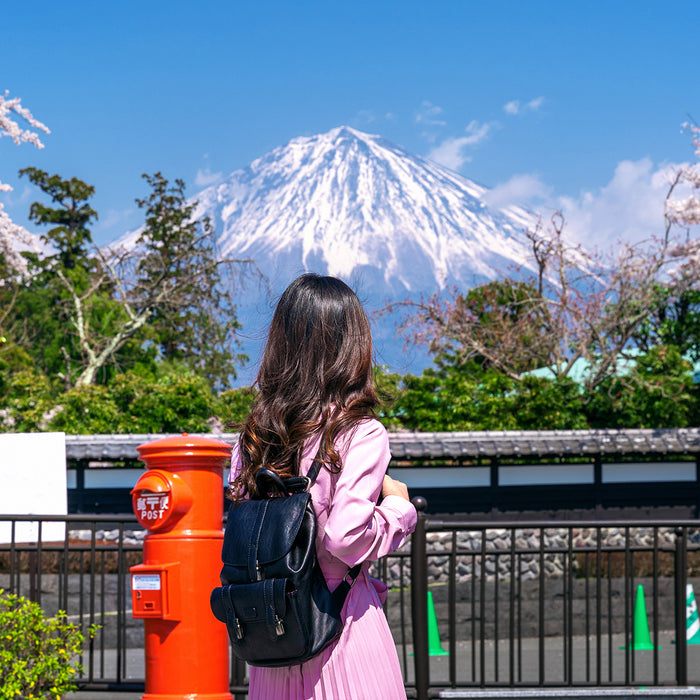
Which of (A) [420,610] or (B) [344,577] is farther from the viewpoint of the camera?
(A) [420,610]

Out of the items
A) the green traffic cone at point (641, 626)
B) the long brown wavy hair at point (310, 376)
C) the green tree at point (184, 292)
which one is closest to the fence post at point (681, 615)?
the long brown wavy hair at point (310, 376)

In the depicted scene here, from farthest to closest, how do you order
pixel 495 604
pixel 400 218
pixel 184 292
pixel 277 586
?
pixel 400 218
pixel 184 292
pixel 495 604
pixel 277 586

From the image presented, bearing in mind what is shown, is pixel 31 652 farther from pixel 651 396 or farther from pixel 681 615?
pixel 651 396

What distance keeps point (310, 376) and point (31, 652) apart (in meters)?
3.02

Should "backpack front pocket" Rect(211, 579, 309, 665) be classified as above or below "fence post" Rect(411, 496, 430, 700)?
above

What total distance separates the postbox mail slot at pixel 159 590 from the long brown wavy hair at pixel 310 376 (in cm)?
201

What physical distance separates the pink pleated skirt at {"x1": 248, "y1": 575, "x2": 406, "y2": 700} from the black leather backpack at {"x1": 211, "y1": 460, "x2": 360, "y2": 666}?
0.21 ft

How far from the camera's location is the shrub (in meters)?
4.64

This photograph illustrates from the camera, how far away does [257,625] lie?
2.45 metres

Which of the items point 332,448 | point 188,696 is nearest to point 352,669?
point 332,448

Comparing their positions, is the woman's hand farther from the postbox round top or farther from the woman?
the postbox round top

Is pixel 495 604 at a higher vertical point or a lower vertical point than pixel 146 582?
lower

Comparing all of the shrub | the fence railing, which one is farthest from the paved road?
the shrub

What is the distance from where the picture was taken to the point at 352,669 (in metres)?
2.55
